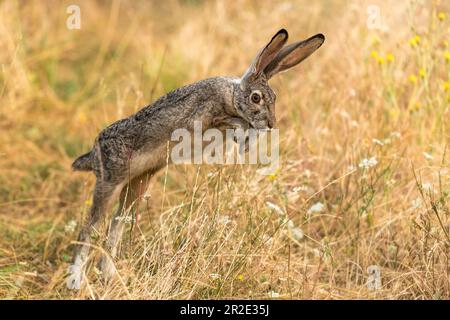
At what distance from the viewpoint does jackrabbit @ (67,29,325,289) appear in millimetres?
5184

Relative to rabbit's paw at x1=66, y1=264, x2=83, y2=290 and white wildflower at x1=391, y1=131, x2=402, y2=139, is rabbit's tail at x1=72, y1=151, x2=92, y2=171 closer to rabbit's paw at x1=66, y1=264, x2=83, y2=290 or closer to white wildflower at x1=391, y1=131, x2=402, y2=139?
rabbit's paw at x1=66, y1=264, x2=83, y2=290

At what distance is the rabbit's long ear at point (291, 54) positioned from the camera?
531cm

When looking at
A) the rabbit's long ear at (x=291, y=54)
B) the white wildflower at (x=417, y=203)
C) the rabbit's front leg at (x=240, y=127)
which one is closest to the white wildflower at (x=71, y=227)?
the rabbit's front leg at (x=240, y=127)

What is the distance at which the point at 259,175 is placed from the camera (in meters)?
5.93

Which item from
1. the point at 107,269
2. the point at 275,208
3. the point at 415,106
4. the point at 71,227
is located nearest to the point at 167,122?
the point at 275,208

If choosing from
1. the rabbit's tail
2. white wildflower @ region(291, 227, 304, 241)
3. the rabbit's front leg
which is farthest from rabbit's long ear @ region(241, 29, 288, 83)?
the rabbit's tail

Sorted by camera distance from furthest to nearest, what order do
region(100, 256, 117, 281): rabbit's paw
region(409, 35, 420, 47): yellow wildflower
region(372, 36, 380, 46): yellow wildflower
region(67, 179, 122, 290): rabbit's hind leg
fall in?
region(372, 36, 380, 46): yellow wildflower < region(409, 35, 420, 47): yellow wildflower < region(67, 179, 122, 290): rabbit's hind leg < region(100, 256, 117, 281): rabbit's paw

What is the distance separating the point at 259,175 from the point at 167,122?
3.02ft

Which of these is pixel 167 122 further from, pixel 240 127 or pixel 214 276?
pixel 214 276

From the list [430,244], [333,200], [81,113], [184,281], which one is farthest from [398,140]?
[81,113]

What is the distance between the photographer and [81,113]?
344 inches

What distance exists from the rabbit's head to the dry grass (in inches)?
19.8

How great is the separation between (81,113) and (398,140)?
3656mm
